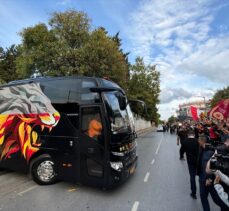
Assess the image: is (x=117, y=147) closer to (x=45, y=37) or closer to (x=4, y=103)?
(x=4, y=103)

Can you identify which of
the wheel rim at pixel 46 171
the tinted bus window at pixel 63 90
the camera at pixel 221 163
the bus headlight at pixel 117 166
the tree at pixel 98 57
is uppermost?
the tree at pixel 98 57

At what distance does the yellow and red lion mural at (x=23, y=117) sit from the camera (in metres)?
7.80

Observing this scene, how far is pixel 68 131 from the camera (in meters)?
7.23

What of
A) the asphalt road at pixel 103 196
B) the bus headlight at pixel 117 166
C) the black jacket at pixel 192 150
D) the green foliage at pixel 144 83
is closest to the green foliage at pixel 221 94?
the green foliage at pixel 144 83

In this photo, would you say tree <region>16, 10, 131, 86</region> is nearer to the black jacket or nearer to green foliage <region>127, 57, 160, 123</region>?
the black jacket

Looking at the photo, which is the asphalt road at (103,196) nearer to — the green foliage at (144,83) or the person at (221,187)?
the person at (221,187)

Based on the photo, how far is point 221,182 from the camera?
3.92m

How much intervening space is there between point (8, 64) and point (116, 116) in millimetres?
41248

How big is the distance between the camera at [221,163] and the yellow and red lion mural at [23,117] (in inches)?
190

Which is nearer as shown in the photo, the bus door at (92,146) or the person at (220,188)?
the person at (220,188)

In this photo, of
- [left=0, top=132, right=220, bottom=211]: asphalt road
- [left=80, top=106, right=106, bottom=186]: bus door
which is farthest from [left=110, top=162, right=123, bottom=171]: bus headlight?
[left=0, top=132, right=220, bottom=211]: asphalt road

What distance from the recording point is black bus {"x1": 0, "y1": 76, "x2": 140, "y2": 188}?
6703 mm

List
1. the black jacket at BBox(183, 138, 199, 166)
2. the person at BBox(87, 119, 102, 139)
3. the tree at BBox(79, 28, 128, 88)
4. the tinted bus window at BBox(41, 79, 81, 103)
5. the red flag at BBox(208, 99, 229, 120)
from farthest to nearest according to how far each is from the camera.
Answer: the tree at BBox(79, 28, 128, 88)
the red flag at BBox(208, 99, 229, 120)
the tinted bus window at BBox(41, 79, 81, 103)
the person at BBox(87, 119, 102, 139)
the black jacket at BBox(183, 138, 199, 166)

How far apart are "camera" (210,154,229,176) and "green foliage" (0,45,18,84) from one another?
38.6m
